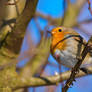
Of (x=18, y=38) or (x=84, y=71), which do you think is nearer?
(x=18, y=38)

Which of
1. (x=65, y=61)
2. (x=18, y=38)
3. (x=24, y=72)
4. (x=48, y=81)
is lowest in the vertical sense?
(x=24, y=72)

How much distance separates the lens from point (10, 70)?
224cm

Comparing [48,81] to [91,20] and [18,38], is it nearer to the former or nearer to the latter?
[18,38]

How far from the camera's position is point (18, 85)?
218 centimetres

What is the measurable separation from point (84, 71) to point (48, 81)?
0.47 meters

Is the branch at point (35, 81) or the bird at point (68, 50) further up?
the bird at point (68, 50)

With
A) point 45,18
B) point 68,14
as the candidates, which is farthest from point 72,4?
point 45,18

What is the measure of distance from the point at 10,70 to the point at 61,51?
52cm

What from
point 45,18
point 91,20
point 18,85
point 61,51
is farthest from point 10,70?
point 91,20

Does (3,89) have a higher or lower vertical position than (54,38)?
lower

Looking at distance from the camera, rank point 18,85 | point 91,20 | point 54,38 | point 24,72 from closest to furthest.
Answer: point 18,85 < point 54,38 < point 24,72 < point 91,20

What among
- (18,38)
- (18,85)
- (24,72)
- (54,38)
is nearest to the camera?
(18,38)

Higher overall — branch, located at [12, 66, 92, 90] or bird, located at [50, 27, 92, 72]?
bird, located at [50, 27, 92, 72]

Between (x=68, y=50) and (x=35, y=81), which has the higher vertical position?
(x=68, y=50)
